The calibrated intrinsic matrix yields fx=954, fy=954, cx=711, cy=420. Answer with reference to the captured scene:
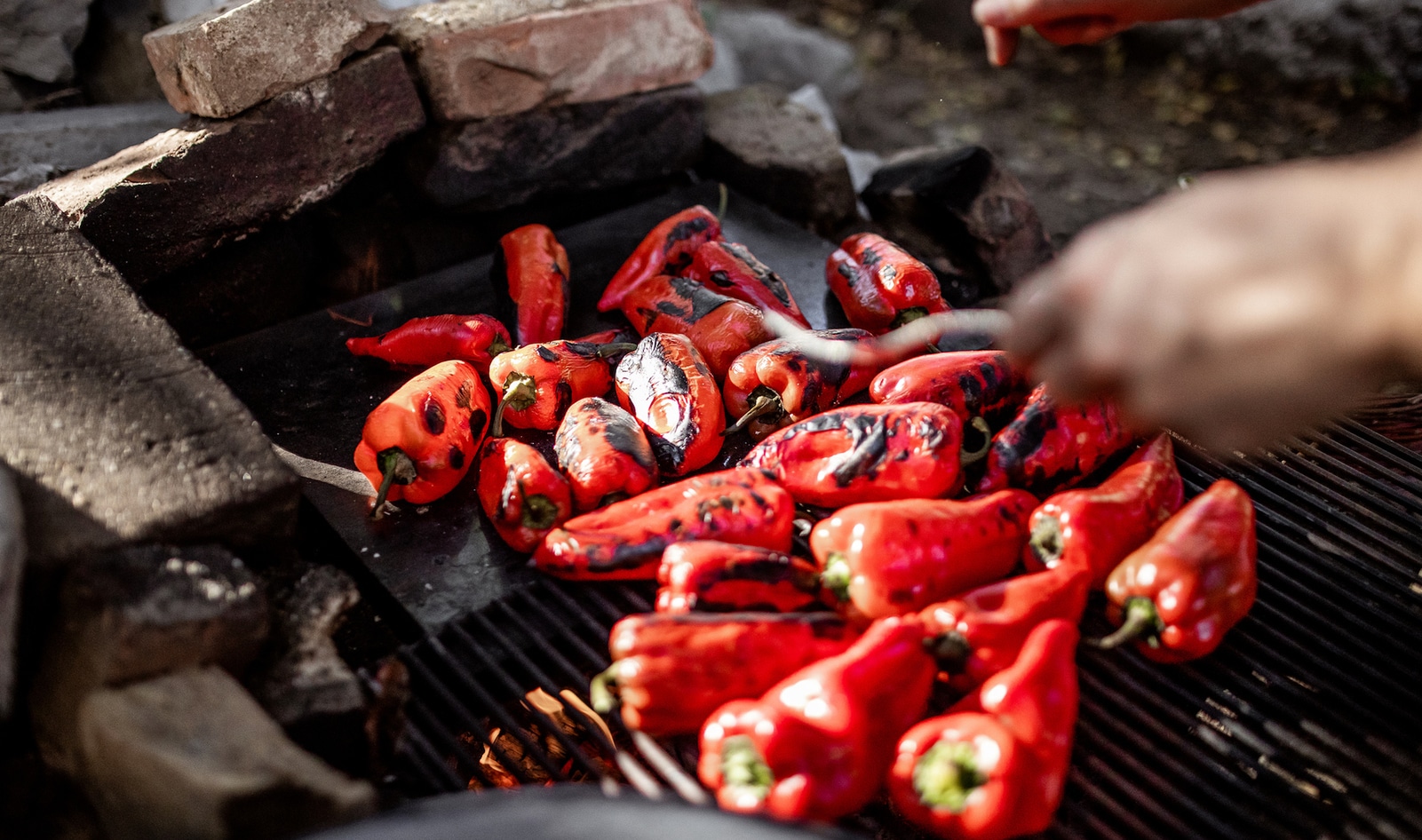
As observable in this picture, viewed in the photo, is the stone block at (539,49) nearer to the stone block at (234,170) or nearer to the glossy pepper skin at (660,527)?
the stone block at (234,170)

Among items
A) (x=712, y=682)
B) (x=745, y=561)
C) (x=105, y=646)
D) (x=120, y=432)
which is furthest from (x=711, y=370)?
(x=105, y=646)

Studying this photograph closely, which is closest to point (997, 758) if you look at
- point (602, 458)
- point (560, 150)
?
point (602, 458)

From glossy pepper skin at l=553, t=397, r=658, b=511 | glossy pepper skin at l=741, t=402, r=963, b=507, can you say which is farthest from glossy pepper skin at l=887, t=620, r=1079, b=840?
glossy pepper skin at l=553, t=397, r=658, b=511

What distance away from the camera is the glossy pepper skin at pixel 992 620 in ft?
6.89

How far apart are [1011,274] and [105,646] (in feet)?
11.1

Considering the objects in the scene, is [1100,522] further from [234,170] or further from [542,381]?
[234,170]

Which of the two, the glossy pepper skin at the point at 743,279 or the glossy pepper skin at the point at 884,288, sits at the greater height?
the glossy pepper skin at the point at 743,279

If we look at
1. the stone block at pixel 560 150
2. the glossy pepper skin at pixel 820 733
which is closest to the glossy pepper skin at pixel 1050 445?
the glossy pepper skin at pixel 820 733

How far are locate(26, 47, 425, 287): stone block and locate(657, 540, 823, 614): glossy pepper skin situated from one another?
75.3 inches

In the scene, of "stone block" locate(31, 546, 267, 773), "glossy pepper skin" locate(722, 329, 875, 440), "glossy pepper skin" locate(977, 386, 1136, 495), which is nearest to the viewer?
"stone block" locate(31, 546, 267, 773)

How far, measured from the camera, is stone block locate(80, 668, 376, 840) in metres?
1.46

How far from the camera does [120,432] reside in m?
1.99

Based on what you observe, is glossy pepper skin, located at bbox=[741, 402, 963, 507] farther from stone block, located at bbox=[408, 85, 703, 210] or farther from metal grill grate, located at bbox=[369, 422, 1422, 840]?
stone block, located at bbox=[408, 85, 703, 210]

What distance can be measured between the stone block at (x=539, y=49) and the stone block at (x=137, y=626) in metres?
2.13
